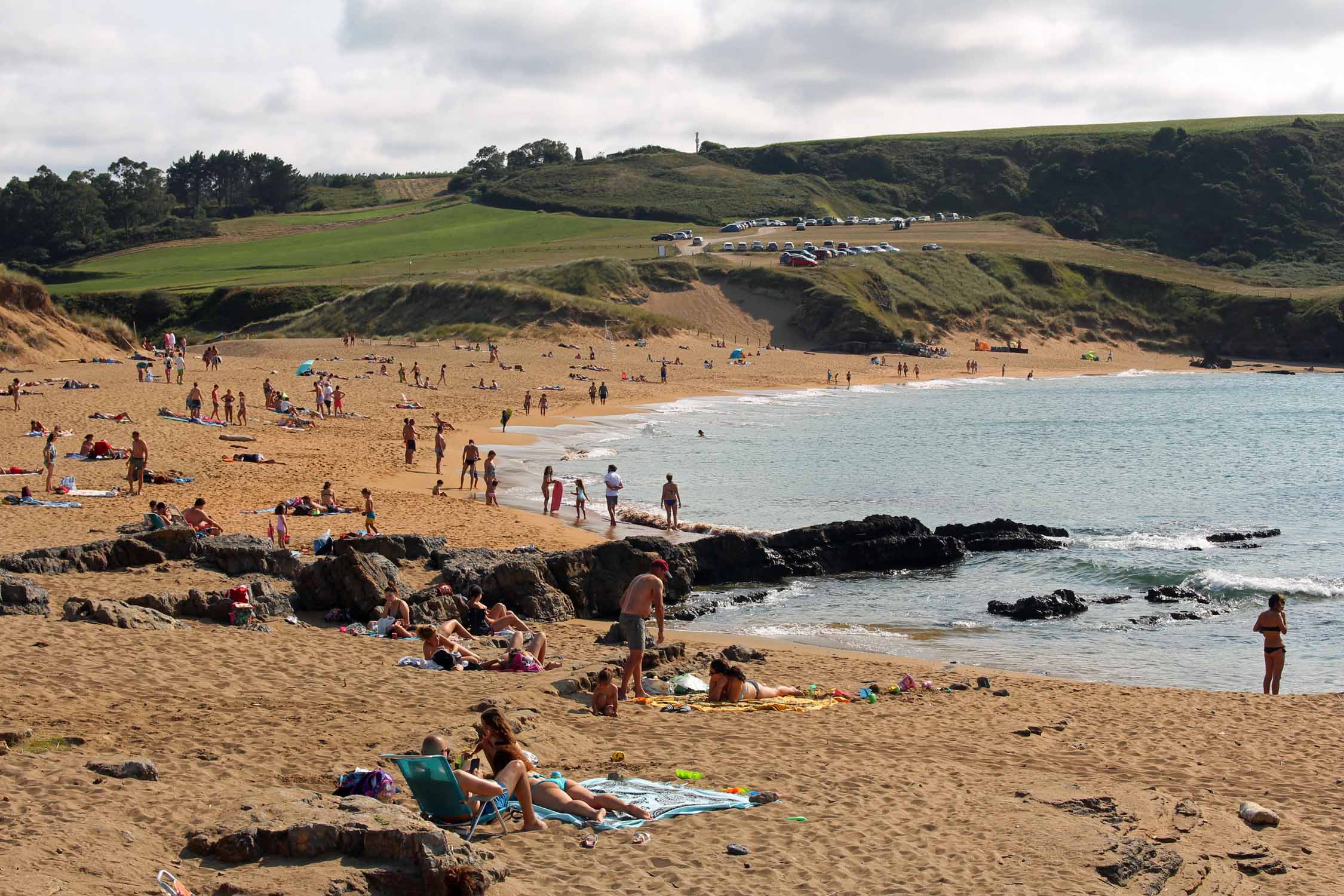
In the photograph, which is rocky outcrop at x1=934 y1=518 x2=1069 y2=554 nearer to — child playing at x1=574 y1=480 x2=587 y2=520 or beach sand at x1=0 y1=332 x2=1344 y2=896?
child playing at x1=574 y1=480 x2=587 y2=520

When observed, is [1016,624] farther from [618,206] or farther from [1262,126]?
[1262,126]

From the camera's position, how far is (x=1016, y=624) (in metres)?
16.8

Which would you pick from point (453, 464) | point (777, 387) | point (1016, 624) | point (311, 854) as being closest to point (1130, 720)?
point (1016, 624)

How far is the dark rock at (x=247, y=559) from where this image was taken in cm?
1441

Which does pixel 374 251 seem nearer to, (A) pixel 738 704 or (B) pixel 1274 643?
(B) pixel 1274 643

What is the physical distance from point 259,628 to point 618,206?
343 feet

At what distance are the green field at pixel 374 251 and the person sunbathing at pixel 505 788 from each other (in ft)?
215

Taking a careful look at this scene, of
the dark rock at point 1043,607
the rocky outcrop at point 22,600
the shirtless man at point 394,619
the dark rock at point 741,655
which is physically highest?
the rocky outcrop at point 22,600

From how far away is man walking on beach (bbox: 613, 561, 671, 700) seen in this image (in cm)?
1116

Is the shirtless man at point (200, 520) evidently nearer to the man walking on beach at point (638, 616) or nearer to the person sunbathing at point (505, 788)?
the man walking on beach at point (638, 616)

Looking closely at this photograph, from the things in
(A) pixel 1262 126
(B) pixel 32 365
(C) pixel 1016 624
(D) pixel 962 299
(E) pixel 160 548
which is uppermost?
(A) pixel 1262 126

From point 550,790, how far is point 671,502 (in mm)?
14652

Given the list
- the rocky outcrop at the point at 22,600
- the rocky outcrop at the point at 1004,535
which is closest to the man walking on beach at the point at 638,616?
the rocky outcrop at the point at 22,600

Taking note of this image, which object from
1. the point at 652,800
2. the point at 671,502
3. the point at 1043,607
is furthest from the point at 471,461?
the point at 652,800
